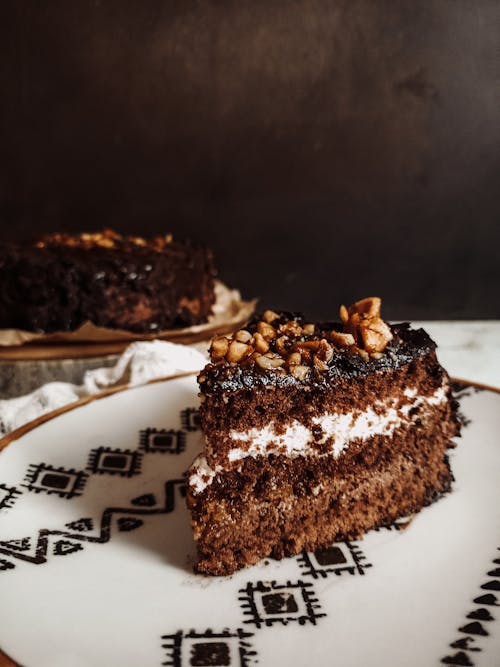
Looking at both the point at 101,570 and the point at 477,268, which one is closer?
the point at 101,570

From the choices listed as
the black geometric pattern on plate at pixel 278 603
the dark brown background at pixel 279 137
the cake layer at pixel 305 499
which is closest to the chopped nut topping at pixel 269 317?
the cake layer at pixel 305 499

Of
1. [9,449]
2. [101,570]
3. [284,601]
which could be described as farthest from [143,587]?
[9,449]

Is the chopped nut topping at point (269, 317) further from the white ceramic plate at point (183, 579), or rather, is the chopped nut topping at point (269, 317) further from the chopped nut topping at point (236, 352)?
the white ceramic plate at point (183, 579)

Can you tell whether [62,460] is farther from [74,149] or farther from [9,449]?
[74,149]

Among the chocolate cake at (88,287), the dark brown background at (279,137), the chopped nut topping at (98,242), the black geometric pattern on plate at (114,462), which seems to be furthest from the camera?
the dark brown background at (279,137)

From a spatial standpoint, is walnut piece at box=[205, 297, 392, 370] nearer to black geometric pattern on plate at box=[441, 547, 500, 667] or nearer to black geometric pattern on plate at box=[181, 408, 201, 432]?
black geometric pattern on plate at box=[181, 408, 201, 432]

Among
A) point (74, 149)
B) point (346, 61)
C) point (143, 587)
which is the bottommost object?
point (143, 587)
